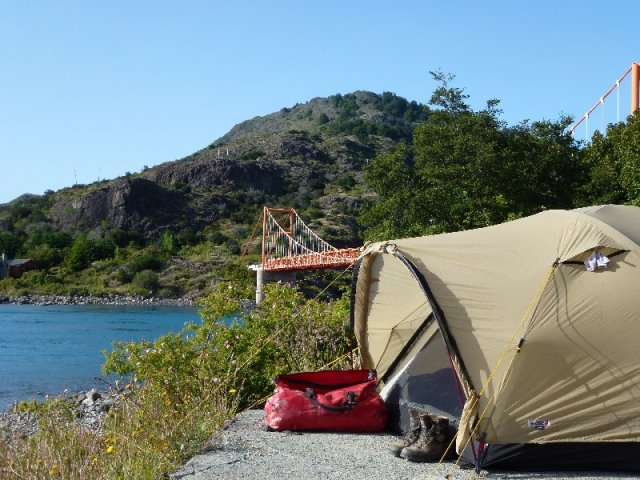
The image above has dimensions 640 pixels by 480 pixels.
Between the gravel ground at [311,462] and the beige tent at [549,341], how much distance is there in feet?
0.60

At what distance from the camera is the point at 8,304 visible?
160 feet

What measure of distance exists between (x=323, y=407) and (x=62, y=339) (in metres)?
21.6

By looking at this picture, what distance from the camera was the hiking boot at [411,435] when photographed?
502cm

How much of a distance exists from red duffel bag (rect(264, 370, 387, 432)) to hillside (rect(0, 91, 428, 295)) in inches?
1691

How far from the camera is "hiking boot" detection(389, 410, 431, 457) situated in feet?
16.5

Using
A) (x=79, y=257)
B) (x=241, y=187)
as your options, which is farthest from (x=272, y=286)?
(x=241, y=187)

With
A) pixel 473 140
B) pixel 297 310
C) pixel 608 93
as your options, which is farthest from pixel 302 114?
pixel 297 310

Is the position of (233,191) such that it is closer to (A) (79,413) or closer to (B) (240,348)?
(B) (240,348)

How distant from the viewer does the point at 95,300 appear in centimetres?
4809

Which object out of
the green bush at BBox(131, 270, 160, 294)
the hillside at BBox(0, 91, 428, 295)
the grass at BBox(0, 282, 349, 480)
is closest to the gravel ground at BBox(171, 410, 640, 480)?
the grass at BBox(0, 282, 349, 480)

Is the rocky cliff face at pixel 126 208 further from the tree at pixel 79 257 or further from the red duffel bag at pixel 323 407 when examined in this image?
the red duffel bag at pixel 323 407

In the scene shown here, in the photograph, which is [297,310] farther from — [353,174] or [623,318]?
[353,174]

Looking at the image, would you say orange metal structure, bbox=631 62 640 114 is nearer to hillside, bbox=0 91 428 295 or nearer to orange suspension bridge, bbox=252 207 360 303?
orange suspension bridge, bbox=252 207 360 303

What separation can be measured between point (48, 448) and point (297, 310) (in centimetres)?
398
